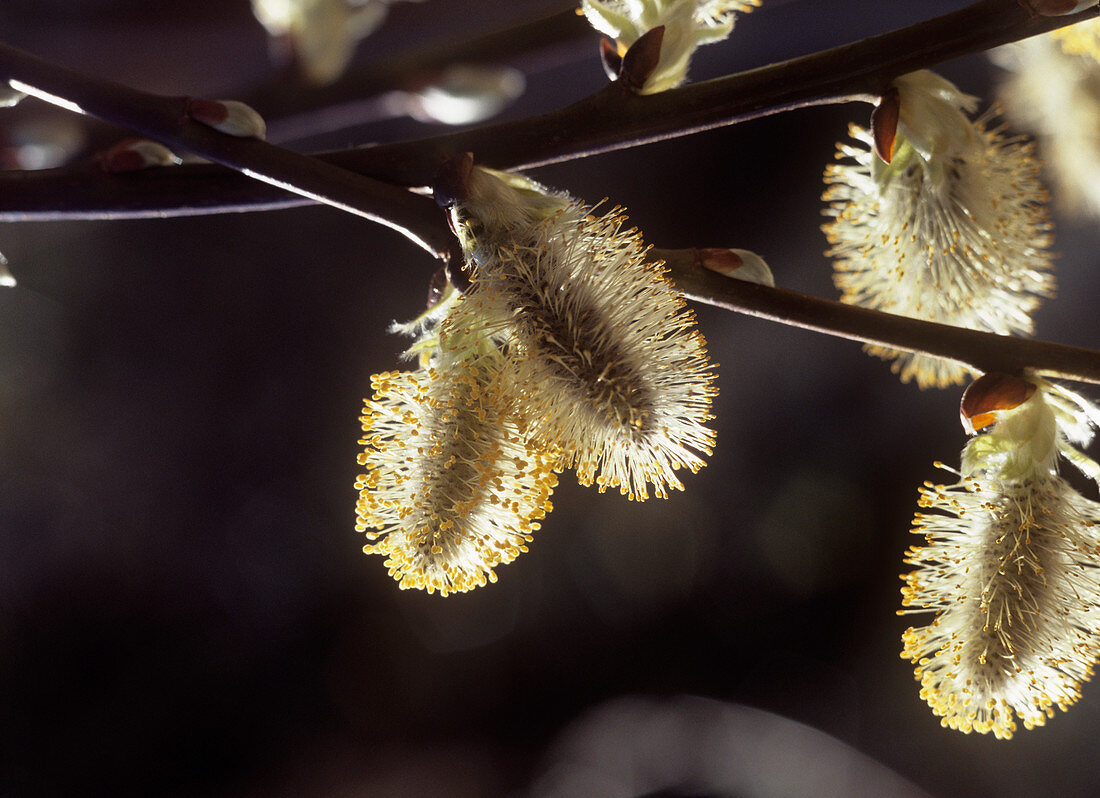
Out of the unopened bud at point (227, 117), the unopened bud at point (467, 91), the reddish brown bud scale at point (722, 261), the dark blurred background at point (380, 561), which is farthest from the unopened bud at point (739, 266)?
the dark blurred background at point (380, 561)

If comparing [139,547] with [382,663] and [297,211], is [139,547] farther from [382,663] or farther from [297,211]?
[297,211]

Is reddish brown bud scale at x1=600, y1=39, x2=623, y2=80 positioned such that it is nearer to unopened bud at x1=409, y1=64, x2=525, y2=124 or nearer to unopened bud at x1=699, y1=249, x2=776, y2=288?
unopened bud at x1=699, y1=249, x2=776, y2=288

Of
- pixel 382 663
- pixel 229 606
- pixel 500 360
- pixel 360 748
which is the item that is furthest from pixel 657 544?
pixel 500 360

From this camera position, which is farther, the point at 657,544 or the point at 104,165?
the point at 657,544

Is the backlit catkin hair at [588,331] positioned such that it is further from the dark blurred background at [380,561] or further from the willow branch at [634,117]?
the dark blurred background at [380,561]

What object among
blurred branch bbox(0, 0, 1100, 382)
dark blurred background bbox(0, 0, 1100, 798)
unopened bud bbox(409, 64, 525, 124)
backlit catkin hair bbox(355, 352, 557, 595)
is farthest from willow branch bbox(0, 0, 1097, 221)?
dark blurred background bbox(0, 0, 1100, 798)
